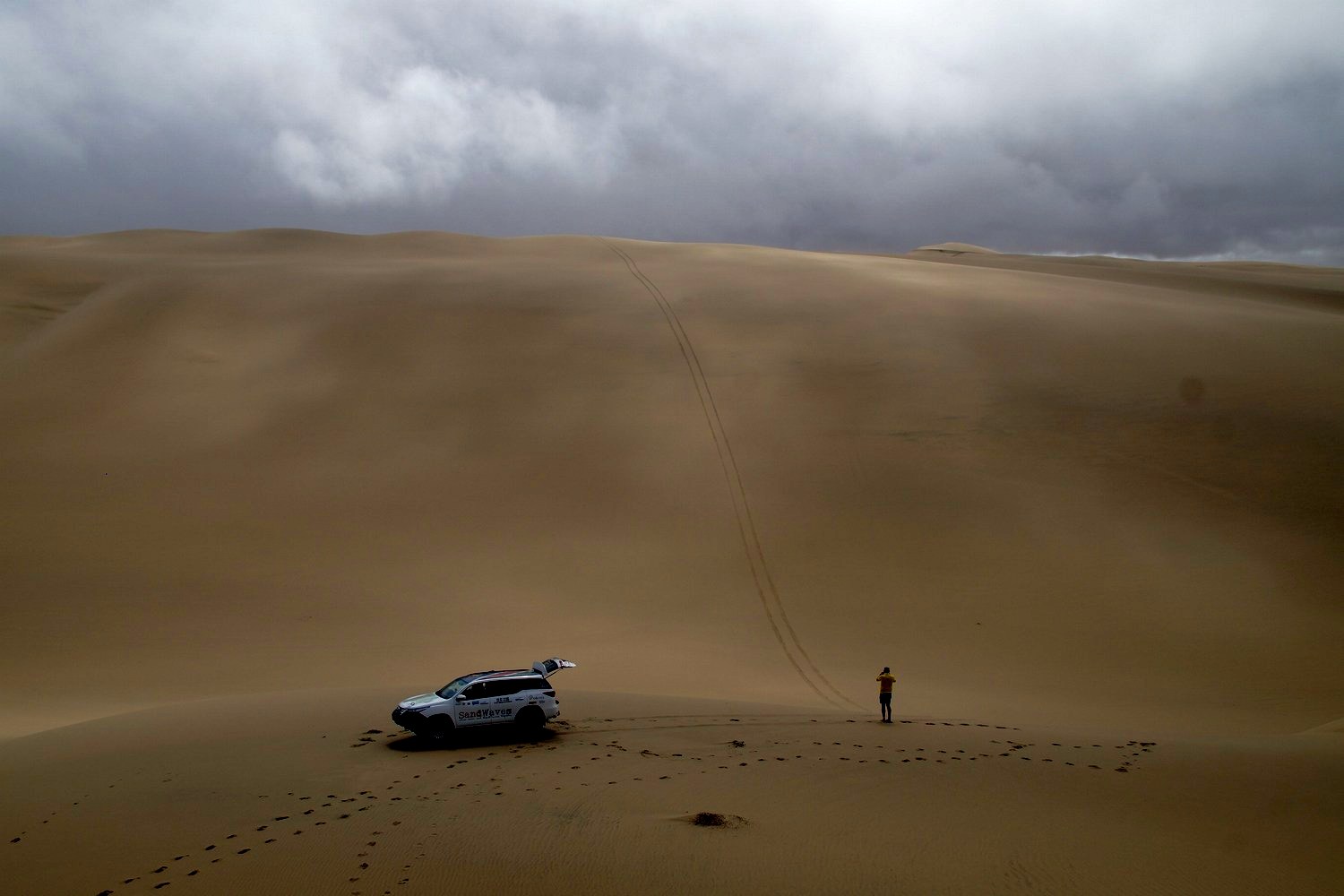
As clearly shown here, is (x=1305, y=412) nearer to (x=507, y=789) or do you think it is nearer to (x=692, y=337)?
(x=692, y=337)

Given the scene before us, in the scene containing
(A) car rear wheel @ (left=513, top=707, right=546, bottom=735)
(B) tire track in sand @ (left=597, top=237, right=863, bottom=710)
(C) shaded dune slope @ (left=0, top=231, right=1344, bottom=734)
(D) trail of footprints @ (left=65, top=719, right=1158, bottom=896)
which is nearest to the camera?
(D) trail of footprints @ (left=65, top=719, right=1158, bottom=896)

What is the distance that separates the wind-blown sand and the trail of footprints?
0.06m

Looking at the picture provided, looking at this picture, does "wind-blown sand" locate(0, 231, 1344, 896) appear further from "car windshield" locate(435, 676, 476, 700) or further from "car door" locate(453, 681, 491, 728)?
"car windshield" locate(435, 676, 476, 700)

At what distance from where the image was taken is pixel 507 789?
8.84m

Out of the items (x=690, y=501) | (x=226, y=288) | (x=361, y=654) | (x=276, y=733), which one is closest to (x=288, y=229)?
(x=226, y=288)

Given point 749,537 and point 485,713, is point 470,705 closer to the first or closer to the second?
point 485,713

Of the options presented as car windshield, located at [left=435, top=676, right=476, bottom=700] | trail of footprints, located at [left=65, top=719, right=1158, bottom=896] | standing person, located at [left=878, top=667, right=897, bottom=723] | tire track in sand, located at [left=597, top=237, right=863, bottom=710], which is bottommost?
trail of footprints, located at [left=65, top=719, right=1158, bottom=896]

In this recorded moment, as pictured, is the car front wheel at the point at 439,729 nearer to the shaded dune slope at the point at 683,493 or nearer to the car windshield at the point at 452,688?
the car windshield at the point at 452,688

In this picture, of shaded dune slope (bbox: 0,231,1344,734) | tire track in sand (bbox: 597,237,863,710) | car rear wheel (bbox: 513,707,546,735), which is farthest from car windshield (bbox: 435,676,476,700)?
tire track in sand (bbox: 597,237,863,710)

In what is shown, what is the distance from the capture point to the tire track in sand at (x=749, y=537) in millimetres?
16281

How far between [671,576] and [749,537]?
236 cm

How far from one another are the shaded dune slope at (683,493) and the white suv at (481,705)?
3.63 meters

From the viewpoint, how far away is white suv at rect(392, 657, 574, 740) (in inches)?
431

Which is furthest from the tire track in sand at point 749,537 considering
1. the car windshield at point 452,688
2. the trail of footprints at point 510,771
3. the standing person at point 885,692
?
the car windshield at point 452,688
